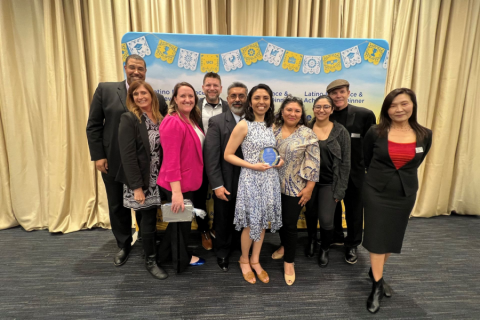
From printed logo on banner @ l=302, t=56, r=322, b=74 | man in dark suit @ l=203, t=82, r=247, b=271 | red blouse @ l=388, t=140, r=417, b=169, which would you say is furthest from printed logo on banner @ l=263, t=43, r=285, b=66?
red blouse @ l=388, t=140, r=417, b=169

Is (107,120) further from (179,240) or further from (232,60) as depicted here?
(232,60)

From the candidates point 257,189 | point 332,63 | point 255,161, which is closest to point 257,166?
point 255,161

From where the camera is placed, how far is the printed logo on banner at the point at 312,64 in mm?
2510

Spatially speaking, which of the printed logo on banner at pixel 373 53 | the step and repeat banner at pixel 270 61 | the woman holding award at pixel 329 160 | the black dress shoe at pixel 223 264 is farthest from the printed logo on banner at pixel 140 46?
the printed logo on banner at pixel 373 53

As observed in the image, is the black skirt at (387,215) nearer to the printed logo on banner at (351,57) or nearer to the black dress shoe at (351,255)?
the black dress shoe at (351,255)

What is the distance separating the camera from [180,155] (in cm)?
186

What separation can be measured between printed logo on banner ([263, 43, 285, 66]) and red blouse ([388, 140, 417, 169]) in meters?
1.41

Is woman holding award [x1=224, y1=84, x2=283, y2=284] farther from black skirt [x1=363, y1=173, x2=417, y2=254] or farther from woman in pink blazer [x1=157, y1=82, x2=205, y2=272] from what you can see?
black skirt [x1=363, y1=173, x2=417, y2=254]

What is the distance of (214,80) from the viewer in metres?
2.23

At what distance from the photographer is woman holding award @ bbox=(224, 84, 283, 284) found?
70.9 inches

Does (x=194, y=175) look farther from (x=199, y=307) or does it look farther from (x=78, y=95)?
(x=78, y=95)

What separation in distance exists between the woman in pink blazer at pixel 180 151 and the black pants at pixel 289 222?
747mm

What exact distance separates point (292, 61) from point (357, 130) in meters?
0.98

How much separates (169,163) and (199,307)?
1.10m
